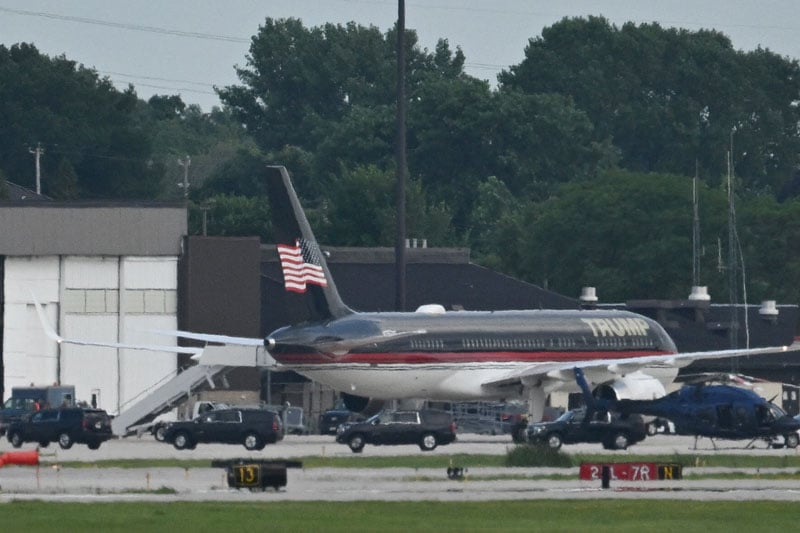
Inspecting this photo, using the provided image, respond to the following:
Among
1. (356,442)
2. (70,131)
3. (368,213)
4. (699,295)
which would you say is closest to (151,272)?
(699,295)

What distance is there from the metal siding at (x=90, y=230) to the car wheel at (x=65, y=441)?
30.8 meters

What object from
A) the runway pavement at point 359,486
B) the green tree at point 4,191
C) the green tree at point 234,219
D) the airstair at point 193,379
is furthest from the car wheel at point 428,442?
the green tree at point 4,191

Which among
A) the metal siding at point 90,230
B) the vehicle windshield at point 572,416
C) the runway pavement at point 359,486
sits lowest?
the runway pavement at point 359,486

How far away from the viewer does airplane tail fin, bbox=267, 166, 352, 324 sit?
86.7 metres

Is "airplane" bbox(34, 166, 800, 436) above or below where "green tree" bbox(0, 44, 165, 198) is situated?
below

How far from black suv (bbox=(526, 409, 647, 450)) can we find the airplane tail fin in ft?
39.7

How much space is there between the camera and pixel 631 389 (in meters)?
82.6

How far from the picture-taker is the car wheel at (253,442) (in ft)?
262

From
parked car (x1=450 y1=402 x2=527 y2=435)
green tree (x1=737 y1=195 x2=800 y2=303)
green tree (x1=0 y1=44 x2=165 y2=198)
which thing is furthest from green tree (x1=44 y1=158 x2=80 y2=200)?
parked car (x1=450 y1=402 x2=527 y2=435)

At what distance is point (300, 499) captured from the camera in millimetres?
52031

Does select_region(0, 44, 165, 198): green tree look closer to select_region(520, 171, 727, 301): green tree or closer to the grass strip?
select_region(520, 171, 727, 301): green tree

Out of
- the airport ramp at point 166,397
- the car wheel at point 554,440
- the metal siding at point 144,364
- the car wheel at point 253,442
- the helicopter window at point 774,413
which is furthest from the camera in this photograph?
the metal siding at point 144,364

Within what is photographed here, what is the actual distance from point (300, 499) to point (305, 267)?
115ft

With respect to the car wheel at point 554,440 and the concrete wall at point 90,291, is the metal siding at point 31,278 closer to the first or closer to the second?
the concrete wall at point 90,291
